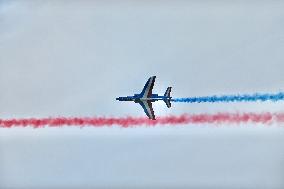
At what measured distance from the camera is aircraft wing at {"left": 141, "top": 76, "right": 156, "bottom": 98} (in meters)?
59.3

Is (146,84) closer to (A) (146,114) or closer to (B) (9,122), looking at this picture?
(A) (146,114)

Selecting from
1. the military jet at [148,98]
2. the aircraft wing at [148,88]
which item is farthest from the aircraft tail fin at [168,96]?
the aircraft wing at [148,88]

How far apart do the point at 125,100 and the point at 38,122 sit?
12.3 metres

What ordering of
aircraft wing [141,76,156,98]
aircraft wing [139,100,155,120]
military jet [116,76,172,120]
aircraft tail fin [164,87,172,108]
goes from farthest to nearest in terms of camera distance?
aircraft wing [141,76,156,98] → military jet [116,76,172,120] → aircraft wing [139,100,155,120] → aircraft tail fin [164,87,172,108]

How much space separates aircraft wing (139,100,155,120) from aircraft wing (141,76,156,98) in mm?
1085

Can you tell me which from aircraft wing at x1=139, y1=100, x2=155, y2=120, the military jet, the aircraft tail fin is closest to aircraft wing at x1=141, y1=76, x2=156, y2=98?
the military jet

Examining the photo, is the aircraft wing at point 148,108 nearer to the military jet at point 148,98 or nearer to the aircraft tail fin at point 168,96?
the military jet at point 148,98

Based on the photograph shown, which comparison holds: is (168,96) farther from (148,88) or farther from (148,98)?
(148,88)

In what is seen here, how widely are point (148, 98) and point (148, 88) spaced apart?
2168 millimetres

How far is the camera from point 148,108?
5784cm

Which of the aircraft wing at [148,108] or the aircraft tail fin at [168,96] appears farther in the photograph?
the aircraft wing at [148,108]

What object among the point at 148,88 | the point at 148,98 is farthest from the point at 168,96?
the point at 148,88

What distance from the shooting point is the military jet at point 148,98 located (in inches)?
2248

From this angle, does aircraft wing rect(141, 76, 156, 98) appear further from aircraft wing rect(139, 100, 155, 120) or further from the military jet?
aircraft wing rect(139, 100, 155, 120)
